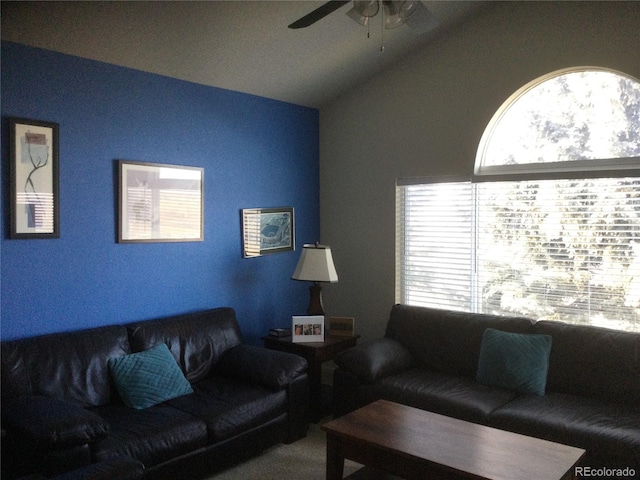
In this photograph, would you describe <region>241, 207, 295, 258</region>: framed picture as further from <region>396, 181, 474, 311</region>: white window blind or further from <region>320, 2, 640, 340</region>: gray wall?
<region>396, 181, 474, 311</region>: white window blind

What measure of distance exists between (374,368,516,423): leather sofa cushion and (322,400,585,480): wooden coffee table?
37 cm

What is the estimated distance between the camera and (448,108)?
4242mm

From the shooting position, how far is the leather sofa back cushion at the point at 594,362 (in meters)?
3.19

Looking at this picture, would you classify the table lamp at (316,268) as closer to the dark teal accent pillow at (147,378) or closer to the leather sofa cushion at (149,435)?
the dark teal accent pillow at (147,378)

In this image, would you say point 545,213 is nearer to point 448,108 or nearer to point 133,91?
point 448,108

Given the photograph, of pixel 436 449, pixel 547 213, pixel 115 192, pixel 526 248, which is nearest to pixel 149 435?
pixel 436 449

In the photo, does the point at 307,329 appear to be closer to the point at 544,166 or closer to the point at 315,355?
the point at 315,355

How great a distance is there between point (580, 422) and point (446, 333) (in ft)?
3.86

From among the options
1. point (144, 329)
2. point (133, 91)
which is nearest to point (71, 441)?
point (144, 329)

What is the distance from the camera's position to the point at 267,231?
14.9ft

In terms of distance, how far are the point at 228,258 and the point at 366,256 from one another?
1246mm

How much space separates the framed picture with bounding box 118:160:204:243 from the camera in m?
3.54

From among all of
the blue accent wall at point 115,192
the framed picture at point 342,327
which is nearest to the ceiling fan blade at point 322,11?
the blue accent wall at point 115,192

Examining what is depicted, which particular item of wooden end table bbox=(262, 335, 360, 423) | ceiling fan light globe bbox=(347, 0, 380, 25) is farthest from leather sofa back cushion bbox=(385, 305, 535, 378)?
ceiling fan light globe bbox=(347, 0, 380, 25)
